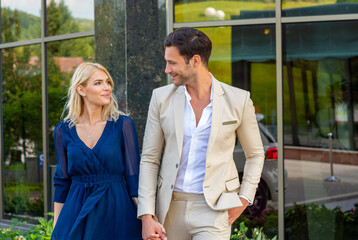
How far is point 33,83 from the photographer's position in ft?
26.9

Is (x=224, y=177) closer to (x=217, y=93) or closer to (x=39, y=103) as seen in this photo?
(x=217, y=93)

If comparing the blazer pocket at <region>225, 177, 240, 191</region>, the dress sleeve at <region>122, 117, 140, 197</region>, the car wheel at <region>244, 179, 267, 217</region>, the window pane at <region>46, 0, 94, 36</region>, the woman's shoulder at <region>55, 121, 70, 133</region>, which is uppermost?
the window pane at <region>46, 0, 94, 36</region>

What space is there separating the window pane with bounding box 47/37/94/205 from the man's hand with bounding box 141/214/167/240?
4837mm

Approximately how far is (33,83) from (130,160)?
522cm

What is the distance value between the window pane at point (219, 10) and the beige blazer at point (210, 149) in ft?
11.2

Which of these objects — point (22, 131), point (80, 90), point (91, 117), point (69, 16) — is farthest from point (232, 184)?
point (22, 131)

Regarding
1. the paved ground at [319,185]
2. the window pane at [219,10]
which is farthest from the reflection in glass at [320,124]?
the window pane at [219,10]

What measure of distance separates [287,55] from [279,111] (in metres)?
0.65

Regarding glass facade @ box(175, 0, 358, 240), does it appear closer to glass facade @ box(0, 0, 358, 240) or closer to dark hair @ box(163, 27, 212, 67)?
glass facade @ box(0, 0, 358, 240)

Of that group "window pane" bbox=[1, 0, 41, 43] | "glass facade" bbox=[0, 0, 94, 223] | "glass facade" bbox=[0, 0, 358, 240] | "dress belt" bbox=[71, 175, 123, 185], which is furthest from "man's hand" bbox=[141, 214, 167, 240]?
"window pane" bbox=[1, 0, 41, 43]

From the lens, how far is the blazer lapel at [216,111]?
3.07 meters

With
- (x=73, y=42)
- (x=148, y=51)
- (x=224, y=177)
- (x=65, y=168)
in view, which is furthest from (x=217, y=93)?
(x=73, y=42)

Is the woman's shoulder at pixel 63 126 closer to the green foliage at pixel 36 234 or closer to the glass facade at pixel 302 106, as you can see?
the green foliage at pixel 36 234

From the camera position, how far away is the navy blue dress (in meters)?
3.32
